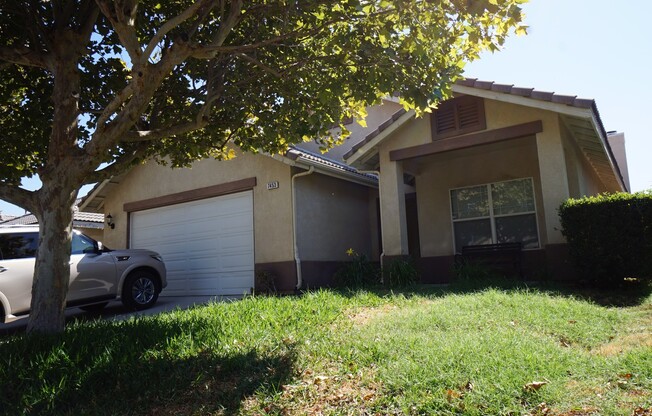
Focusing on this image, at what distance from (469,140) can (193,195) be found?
7.28 metres

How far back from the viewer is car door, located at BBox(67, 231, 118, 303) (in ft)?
29.5

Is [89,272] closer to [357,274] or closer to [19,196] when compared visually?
[19,196]

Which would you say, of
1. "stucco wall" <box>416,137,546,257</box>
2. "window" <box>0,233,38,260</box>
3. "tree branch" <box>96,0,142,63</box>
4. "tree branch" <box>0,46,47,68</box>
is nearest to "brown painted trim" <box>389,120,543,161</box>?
"stucco wall" <box>416,137,546,257</box>

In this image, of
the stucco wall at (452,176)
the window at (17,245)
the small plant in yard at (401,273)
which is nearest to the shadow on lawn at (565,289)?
the small plant in yard at (401,273)

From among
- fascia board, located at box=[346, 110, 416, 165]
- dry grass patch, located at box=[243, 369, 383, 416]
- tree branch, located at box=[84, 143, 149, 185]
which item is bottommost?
dry grass patch, located at box=[243, 369, 383, 416]

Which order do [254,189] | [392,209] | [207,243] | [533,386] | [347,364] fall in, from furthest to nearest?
[207,243] → [254,189] → [392,209] → [347,364] → [533,386]

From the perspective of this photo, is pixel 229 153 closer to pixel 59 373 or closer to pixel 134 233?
pixel 59 373

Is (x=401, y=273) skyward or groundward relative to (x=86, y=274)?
groundward

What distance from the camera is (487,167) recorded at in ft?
39.2

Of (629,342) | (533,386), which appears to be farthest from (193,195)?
(533,386)

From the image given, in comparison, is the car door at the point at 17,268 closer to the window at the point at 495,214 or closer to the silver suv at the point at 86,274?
the silver suv at the point at 86,274

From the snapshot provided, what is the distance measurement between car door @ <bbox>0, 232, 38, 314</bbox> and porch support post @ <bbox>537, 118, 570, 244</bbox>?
9.37 metres

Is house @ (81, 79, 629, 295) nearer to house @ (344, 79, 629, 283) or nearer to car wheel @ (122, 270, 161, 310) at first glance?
house @ (344, 79, 629, 283)

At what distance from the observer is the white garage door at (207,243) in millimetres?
12062
